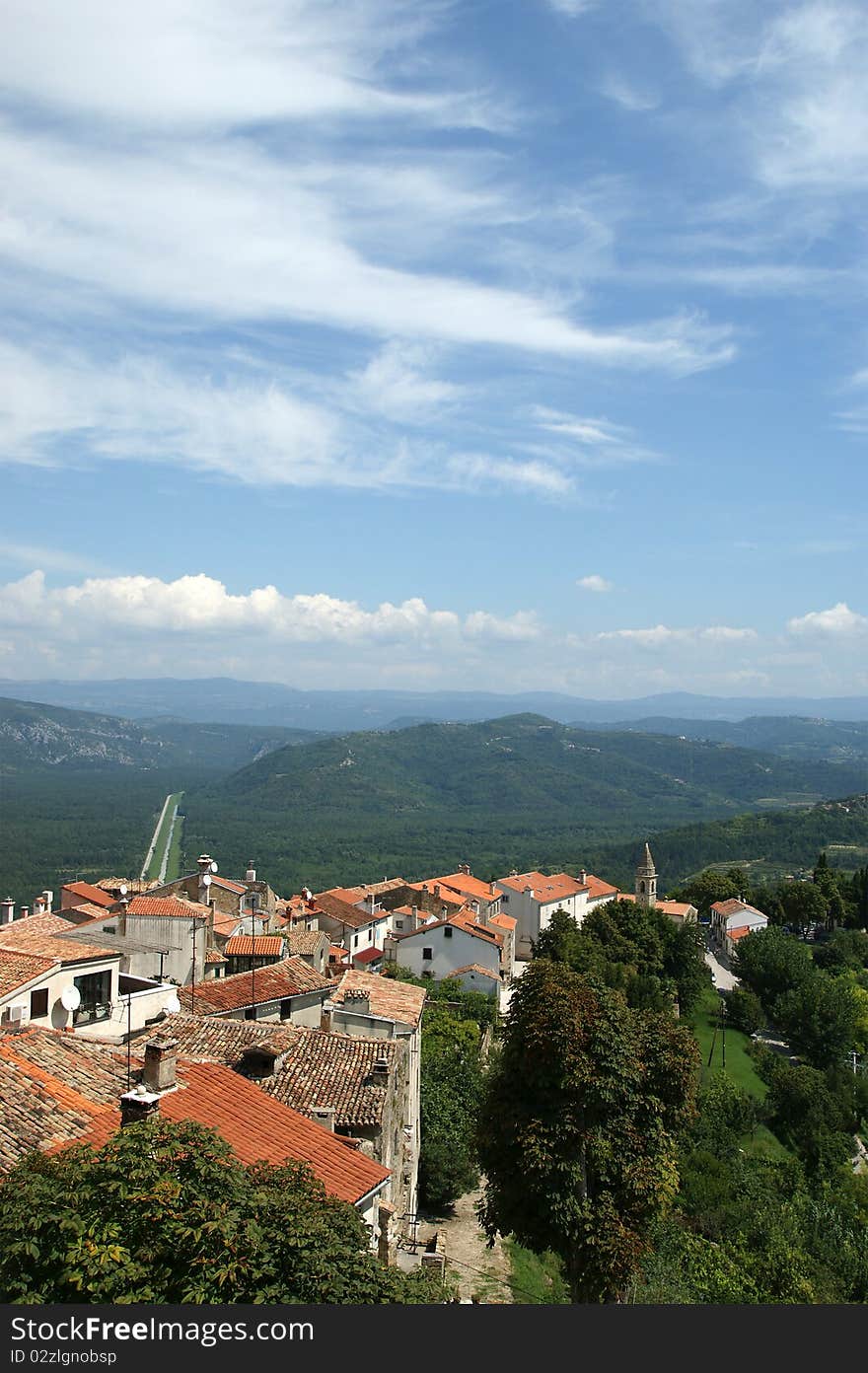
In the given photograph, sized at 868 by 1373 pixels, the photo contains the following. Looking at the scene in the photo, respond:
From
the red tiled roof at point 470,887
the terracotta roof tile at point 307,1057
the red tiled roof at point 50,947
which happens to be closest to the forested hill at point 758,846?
the red tiled roof at point 470,887

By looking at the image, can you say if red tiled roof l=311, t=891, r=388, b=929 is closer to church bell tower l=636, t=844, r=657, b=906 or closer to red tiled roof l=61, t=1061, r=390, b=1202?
church bell tower l=636, t=844, r=657, b=906

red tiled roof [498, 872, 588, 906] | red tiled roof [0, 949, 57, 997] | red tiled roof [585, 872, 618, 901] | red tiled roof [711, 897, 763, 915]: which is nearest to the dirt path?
red tiled roof [0, 949, 57, 997]

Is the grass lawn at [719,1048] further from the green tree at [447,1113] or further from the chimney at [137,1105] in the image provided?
the chimney at [137,1105]

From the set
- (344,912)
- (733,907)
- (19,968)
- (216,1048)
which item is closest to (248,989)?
(216,1048)

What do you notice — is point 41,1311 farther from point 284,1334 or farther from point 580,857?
point 580,857

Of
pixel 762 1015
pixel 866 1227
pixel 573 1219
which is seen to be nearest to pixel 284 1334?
pixel 573 1219

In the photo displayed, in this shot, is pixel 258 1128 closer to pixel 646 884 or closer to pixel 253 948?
pixel 253 948
